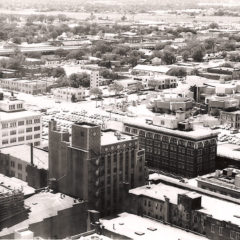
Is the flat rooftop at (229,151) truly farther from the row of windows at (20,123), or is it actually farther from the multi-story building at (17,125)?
the row of windows at (20,123)

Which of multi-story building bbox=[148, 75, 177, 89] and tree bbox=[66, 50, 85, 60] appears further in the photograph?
tree bbox=[66, 50, 85, 60]

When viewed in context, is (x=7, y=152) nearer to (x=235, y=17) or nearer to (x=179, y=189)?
(x=179, y=189)

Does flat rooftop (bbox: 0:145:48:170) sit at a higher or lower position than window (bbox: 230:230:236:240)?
higher

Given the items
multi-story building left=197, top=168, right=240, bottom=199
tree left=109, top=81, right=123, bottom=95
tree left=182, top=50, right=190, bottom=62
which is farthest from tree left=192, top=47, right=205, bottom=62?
multi-story building left=197, top=168, right=240, bottom=199

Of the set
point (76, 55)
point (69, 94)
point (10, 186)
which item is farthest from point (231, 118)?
point (76, 55)

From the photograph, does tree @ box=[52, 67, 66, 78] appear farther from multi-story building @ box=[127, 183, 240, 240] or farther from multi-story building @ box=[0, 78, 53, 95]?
multi-story building @ box=[127, 183, 240, 240]

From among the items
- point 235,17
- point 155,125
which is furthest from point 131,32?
point 155,125

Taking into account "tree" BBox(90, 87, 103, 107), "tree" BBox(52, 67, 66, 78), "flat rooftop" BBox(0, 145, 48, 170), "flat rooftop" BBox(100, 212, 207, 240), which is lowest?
"tree" BBox(90, 87, 103, 107)
